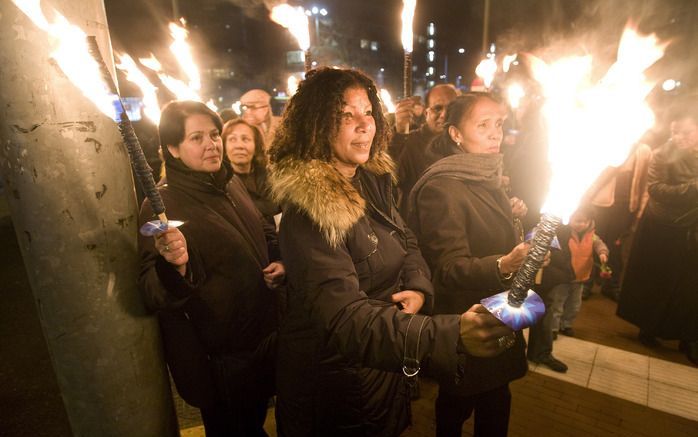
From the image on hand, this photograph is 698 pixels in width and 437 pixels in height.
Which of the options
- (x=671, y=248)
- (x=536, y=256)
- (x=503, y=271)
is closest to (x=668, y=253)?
(x=671, y=248)

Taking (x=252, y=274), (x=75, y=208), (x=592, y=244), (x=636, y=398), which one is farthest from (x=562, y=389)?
(x=75, y=208)

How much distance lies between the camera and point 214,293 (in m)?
2.45

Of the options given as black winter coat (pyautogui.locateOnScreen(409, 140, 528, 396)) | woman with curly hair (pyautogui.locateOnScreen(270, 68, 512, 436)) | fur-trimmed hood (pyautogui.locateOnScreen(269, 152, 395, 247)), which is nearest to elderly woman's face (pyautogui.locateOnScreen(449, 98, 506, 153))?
black winter coat (pyautogui.locateOnScreen(409, 140, 528, 396))

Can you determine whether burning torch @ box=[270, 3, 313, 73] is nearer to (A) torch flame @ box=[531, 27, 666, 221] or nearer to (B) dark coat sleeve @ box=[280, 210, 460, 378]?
(B) dark coat sleeve @ box=[280, 210, 460, 378]

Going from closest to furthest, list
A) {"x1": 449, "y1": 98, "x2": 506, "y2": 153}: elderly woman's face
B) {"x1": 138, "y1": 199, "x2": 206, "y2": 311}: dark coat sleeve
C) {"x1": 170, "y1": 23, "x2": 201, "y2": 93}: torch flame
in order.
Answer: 1. {"x1": 138, "y1": 199, "x2": 206, "y2": 311}: dark coat sleeve
2. {"x1": 449, "y1": 98, "x2": 506, "y2": 153}: elderly woman's face
3. {"x1": 170, "y1": 23, "x2": 201, "y2": 93}: torch flame

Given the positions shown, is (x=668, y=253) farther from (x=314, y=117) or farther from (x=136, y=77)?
(x=136, y=77)

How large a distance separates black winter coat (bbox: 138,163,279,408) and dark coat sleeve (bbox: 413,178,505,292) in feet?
4.06

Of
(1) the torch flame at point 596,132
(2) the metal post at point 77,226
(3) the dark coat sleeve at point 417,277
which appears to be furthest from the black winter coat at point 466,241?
(2) the metal post at point 77,226

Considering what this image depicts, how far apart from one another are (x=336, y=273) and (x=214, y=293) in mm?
1109

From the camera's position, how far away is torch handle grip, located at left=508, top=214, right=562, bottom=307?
1.17 m

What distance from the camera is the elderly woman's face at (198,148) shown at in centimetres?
267

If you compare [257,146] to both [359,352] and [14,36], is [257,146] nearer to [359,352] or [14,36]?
[14,36]

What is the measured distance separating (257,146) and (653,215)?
530 cm

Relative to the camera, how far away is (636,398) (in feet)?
13.5
